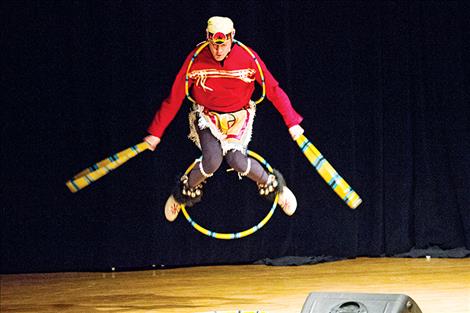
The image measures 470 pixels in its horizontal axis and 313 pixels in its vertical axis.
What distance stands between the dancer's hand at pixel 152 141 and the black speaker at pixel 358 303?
3312 mm

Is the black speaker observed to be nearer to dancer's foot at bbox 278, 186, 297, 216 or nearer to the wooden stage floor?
the wooden stage floor

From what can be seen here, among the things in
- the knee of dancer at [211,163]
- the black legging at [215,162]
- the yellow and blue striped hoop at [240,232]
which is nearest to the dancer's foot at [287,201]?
the yellow and blue striped hoop at [240,232]

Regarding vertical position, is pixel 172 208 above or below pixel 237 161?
below

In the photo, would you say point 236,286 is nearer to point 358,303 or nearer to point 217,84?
point 217,84

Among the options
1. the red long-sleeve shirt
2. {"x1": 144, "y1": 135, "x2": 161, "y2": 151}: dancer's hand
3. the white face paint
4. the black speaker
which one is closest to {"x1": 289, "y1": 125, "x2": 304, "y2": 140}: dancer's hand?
the red long-sleeve shirt

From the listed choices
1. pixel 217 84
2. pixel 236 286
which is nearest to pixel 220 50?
pixel 217 84

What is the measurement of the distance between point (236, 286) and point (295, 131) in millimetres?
1218

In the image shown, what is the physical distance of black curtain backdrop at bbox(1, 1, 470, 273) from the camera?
6.42m

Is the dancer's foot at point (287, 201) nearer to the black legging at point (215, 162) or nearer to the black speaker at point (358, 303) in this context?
the black legging at point (215, 162)

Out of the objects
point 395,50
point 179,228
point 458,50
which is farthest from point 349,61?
point 179,228

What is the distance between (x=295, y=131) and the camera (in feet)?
21.1

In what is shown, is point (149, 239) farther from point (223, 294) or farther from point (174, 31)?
point (174, 31)

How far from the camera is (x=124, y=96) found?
21.2ft

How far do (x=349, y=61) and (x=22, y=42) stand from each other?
2.43 m
